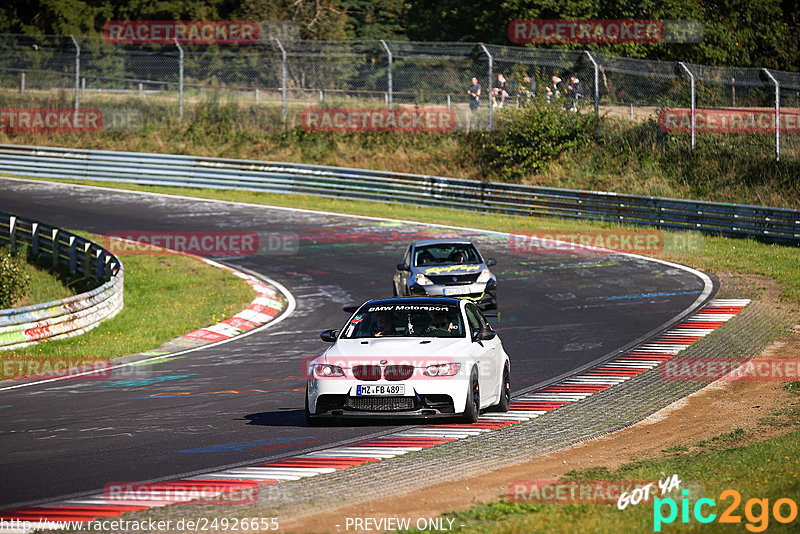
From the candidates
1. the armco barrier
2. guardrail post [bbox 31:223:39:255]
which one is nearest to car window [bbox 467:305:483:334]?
the armco barrier

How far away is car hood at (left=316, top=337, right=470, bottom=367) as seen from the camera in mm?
10852

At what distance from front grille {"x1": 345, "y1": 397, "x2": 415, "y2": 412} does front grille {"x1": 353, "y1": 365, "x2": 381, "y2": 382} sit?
216 millimetres

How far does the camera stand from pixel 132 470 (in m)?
9.05

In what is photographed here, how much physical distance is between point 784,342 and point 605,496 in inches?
383

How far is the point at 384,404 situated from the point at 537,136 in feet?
93.4

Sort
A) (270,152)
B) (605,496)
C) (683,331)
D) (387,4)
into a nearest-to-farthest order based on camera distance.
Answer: (605,496)
(683,331)
(270,152)
(387,4)

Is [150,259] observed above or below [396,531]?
below

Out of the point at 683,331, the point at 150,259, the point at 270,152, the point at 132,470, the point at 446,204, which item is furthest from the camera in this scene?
the point at 270,152

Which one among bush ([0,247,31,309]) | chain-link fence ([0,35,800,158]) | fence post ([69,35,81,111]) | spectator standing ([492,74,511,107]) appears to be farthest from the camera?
fence post ([69,35,81,111])

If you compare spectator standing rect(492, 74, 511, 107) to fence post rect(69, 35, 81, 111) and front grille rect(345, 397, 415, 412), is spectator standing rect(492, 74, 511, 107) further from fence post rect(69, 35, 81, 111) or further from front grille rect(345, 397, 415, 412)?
front grille rect(345, 397, 415, 412)

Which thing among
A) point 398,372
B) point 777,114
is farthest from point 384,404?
point 777,114

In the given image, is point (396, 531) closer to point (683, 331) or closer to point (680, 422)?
point (680, 422)

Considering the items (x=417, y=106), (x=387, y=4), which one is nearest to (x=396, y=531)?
(x=417, y=106)

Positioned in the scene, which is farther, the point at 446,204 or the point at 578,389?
the point at 446,204
